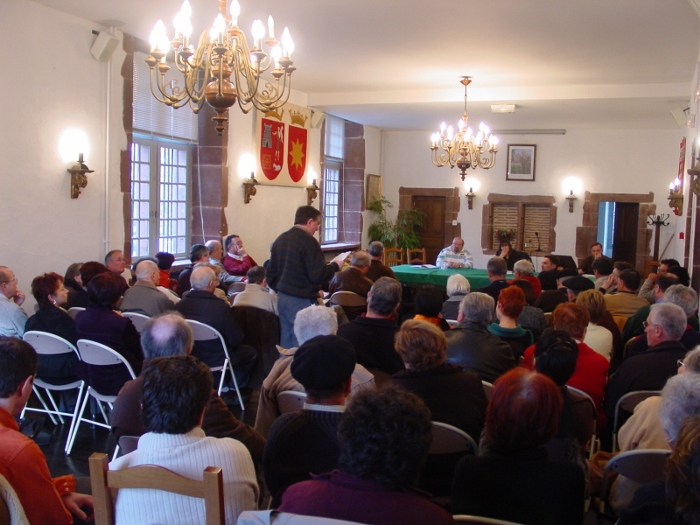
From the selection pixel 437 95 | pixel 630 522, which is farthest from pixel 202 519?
pixel 437 95

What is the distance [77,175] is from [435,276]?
4207 millimetres

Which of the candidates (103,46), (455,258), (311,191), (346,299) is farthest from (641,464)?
(311,191)

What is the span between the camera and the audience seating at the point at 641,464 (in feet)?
7.44

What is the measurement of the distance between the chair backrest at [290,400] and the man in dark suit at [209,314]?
5.96 ft

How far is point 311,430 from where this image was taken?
227 cm

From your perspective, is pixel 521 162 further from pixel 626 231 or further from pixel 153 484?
pixel 153 484

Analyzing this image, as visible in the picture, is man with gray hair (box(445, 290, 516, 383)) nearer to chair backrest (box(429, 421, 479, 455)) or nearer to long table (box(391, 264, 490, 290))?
chair backrest (box(429, 421, 479, 455))

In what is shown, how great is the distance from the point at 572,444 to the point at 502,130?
11441 mm

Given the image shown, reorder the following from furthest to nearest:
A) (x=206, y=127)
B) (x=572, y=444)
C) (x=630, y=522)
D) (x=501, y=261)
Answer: (x=206, y=127) → (x=501, y=261) → (x=572, y=444) → (x=630, y=522)

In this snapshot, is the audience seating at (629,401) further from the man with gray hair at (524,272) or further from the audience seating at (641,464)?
the man with gray hair at (524,272)

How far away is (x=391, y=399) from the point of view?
5.56ft

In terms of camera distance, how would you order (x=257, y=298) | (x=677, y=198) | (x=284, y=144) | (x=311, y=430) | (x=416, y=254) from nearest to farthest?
(x=311, y=430) → (x=257, y=298) → (x=677, y=198) → (x=284, y=144) → (x=416, y=254)

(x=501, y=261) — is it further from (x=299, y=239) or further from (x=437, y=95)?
(x=437, y=95)

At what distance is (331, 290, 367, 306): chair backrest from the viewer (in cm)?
651
